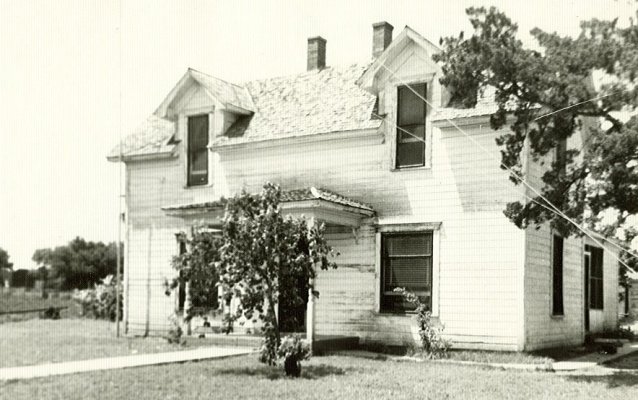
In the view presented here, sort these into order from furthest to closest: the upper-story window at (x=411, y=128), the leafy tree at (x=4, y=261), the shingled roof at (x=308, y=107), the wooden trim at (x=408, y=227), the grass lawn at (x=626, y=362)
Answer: the leafy tree at (x=4, y=261) < the shingled roof at (x=308, y=107) < the upper-story window at (x=411, y=128) < the wooden trim at (x=408, y=227) < the grass lawn at (x=626, y=362)

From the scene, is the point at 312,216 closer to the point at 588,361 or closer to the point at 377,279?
the point at 377,279

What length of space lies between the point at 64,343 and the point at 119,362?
5431mm

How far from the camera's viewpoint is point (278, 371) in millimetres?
13414

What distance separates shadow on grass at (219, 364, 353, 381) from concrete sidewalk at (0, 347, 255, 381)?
1.78 m

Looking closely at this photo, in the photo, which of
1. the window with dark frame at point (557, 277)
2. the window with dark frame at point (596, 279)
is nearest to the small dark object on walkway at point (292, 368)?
the window with dark frame at point (557, 277)

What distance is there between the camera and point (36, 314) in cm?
3105

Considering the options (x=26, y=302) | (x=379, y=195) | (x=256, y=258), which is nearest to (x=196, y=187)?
(x=379, y=195)

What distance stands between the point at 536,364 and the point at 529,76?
6.36m

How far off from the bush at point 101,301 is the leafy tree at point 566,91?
21.4 metres

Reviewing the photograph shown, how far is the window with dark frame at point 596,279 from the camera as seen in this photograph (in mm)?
23031

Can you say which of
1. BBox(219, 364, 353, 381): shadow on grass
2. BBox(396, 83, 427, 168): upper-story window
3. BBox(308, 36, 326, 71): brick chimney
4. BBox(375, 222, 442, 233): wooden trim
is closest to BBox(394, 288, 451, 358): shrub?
BBox(375, 222, 442, 233): wooden trim

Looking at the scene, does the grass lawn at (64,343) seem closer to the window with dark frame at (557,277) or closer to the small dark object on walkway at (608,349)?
the window with dark frame at (557,277)

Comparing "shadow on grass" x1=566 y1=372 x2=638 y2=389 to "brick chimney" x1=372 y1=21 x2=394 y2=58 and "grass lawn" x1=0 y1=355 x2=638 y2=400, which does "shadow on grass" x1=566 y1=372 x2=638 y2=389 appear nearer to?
"grass lawn" x1=0 y1=355 x2=638 y2=400

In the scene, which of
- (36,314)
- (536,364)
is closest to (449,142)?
(536,364)
